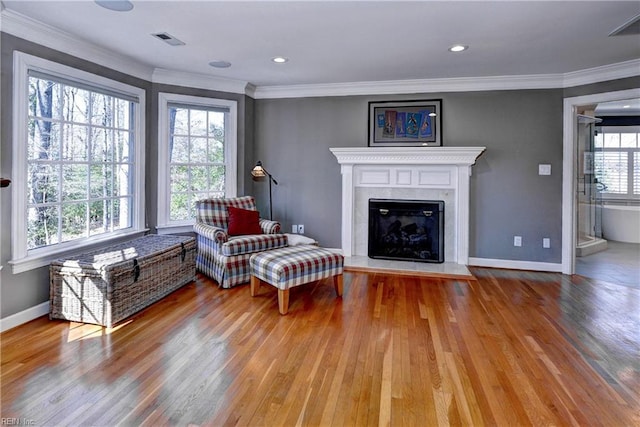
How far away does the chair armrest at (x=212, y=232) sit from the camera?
372 centimetres

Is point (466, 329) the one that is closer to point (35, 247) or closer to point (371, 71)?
point (371, 71)

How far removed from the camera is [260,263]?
10.9ft

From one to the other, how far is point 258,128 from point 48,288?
3.13 m

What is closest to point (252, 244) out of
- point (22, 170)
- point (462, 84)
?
point (22, 170)

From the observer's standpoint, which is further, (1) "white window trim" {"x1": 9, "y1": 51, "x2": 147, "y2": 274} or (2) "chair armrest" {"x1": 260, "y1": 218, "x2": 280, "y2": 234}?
(2) "chair armrest" {"x1": 260, "y1": 218, "x2": 280, "y2": 234}

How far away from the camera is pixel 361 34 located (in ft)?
10.3

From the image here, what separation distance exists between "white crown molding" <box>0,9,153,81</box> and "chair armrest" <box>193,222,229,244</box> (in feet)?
5.87

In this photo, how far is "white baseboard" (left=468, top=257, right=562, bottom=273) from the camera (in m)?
4.50

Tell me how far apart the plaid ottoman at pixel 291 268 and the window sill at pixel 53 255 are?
1534 mm

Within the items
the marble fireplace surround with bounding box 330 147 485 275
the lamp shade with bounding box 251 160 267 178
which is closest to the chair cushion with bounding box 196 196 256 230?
the lamp shade with bounding box 251 160 267 178

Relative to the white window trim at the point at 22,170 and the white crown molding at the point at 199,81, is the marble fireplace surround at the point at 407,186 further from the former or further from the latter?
the white window trim at the point at 22,170

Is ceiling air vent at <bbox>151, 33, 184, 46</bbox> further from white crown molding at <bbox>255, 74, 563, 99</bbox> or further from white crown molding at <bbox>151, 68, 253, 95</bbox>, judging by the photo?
white crown molding at <bbox>255, 74, 563, 99</bbox>

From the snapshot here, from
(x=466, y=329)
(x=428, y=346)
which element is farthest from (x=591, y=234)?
(x=428, y=346)

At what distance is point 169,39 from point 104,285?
2.17 metres
